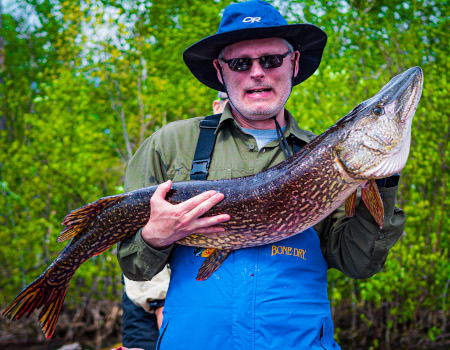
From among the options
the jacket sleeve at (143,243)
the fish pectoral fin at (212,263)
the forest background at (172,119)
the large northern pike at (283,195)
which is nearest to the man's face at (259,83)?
the large northern pike at (283,195)

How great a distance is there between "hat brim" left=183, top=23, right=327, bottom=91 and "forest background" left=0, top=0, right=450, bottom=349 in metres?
3.81

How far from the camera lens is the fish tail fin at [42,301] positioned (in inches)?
89.5

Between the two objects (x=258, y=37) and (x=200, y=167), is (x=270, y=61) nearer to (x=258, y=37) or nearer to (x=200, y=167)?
(x=258, y=37)

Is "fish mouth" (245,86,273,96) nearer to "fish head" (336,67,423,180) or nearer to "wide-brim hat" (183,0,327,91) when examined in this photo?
"wide-brim hat" (183,0,327,91)

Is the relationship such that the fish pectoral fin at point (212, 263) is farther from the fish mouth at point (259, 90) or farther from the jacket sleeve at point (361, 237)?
the fish mouth at point (259, 90)

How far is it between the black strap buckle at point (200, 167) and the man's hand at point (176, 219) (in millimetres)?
163

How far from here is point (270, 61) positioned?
2.42 meters

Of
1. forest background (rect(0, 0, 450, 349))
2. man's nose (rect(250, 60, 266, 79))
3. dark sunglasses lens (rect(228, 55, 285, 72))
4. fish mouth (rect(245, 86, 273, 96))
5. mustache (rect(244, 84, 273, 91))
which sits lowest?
forest background (rect(0, 0, 450, 349))

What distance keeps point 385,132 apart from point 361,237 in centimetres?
53

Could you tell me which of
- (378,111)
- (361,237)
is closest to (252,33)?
(378,111)

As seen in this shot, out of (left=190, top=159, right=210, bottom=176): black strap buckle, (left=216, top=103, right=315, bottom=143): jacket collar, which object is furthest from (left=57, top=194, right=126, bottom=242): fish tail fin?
(left=216, top=103, right=315, bottom=143): jacket collar

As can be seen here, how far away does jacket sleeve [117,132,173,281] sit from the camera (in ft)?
7.29

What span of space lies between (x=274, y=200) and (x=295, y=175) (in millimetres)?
159

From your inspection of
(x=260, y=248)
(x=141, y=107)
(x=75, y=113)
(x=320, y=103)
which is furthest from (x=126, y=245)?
(x=75, y=113)
